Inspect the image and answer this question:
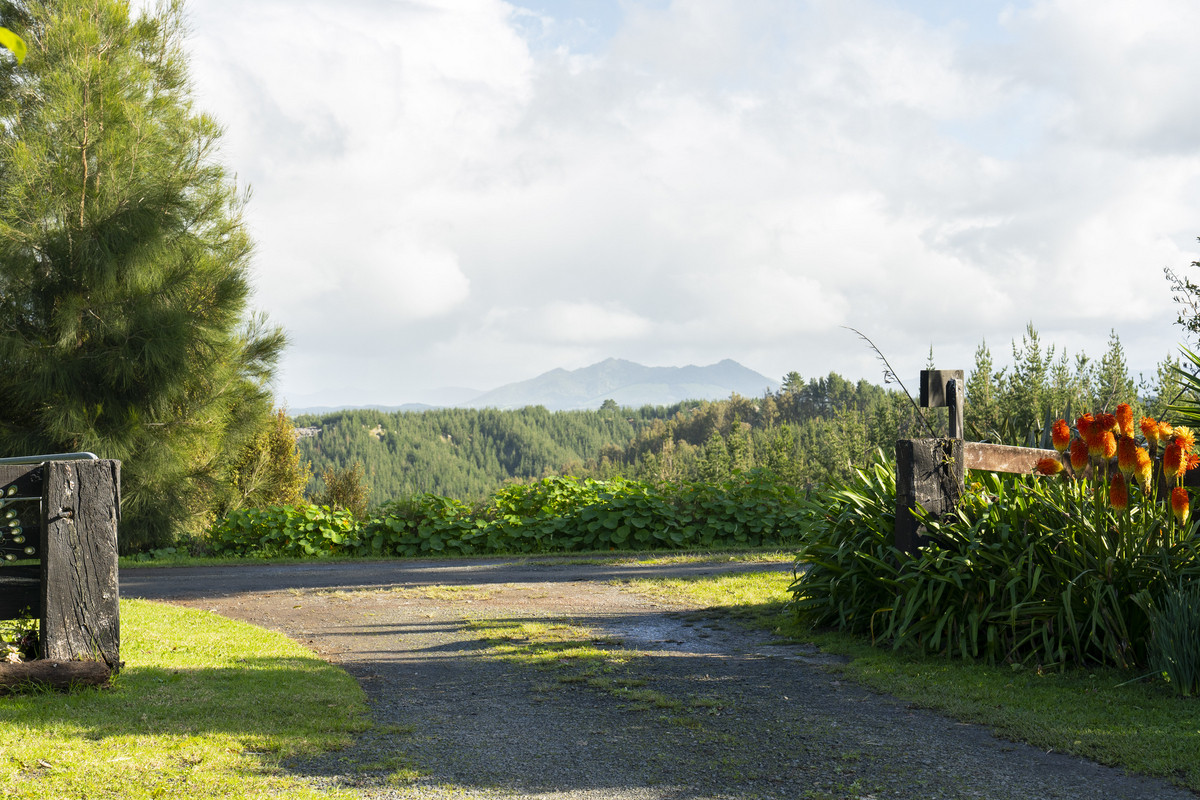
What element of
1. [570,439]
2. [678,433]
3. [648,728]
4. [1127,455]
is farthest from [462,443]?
[648,728]

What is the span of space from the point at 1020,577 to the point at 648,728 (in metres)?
2.58

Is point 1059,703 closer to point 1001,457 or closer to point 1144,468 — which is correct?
point 1144,468

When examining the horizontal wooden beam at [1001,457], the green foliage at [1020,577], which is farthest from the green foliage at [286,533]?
the horizontal wooden beam at [1001,457]

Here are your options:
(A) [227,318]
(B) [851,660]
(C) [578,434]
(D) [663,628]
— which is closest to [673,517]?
(D) [663,628]

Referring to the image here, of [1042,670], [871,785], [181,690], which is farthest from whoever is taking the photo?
[1042,670]

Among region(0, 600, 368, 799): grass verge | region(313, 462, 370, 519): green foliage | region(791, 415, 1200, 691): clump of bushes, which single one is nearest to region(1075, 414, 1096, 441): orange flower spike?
region(791, 415, 1200, 691): clump of bushes

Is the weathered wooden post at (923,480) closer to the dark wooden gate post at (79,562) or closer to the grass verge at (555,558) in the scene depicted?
the grass verge at (555,558)

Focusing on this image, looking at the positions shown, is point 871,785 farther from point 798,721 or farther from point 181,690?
point 181,690

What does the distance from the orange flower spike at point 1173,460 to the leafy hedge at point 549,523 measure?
22.5 feet

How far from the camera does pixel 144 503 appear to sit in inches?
527

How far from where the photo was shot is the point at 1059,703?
13.4 ft

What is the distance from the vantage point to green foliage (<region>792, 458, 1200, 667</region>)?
4684mm

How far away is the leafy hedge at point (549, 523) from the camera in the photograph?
11.8 meters

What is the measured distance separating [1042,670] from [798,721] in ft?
5.60
